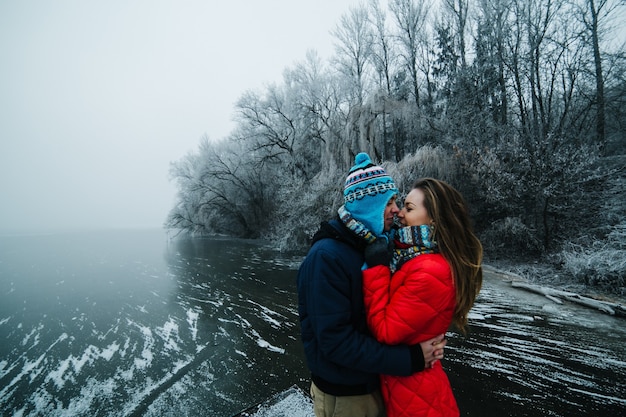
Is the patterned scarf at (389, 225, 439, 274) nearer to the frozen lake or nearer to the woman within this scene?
the woman

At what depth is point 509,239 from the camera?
10.7 meters

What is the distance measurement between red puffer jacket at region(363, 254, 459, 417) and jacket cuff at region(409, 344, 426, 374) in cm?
5

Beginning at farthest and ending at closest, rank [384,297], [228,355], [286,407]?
[228,355] → [286,407] → [384,297]

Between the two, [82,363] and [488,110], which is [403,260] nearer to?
[82,363]

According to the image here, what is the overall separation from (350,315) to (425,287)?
36 centimetres

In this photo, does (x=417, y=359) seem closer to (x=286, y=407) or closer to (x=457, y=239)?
(x=457, y=239)

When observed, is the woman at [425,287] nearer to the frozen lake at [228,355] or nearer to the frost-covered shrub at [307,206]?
the frozen lake at [228,355]

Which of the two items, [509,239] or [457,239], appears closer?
[457,239]

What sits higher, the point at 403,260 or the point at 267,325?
the point at 403,260

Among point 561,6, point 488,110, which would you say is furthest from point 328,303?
point 561,6

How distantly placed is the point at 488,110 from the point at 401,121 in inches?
187

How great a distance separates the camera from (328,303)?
4.06 feet

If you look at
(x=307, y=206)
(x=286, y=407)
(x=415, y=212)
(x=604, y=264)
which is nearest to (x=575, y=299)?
(x=604, y=264)

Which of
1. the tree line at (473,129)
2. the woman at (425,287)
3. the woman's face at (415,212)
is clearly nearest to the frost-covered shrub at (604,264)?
the tree line at (473,129)
